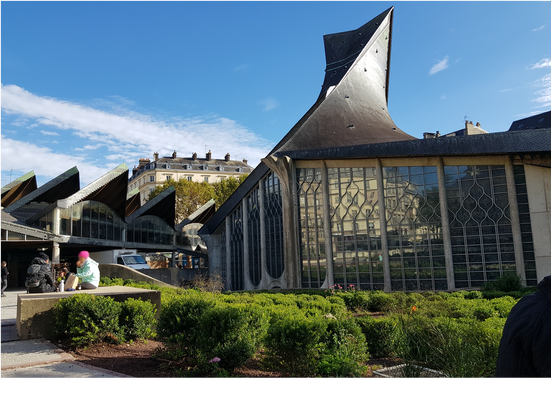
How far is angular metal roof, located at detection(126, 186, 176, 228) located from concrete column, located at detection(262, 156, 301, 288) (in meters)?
23.6

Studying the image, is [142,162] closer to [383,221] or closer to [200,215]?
[200,215]

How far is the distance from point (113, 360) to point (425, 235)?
53.4 feet

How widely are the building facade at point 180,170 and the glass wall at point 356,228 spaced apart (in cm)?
5976

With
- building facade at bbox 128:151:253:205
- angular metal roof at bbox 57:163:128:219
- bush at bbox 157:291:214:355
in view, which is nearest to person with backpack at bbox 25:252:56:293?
bush at bbox 157:291:214:355

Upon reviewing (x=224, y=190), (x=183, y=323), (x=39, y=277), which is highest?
(x=224, y=190)

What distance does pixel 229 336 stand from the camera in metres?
5.87

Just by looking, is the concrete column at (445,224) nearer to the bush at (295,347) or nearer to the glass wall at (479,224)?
the glass wall at (479,224)

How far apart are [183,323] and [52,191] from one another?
111 feet

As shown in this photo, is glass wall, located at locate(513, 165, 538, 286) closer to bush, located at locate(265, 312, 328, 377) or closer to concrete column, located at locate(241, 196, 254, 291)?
concrete column, located at locate(241, 196, 254, 291)

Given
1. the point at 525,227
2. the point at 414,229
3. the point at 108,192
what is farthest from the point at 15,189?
the point at 525,227

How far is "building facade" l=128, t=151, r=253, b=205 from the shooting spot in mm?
80688

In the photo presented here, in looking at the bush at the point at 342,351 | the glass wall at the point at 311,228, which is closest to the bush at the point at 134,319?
the bush at the point at 342,351

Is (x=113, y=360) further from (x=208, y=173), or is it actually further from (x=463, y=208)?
(x=208, y=173)

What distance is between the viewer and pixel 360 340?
6152 millimetres
